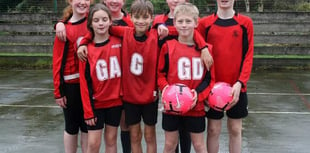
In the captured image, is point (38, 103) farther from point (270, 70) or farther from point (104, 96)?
point (270, 70)

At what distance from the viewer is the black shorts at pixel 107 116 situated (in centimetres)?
355

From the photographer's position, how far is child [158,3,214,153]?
336 centimetres

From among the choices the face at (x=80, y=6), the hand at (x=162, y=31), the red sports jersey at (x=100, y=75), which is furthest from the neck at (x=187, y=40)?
the face at (x=80, y=6)

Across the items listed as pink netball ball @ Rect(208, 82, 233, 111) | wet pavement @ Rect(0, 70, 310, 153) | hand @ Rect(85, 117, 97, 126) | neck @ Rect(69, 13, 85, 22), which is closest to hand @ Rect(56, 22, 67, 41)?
neck @ Rect(69, 13, 85, 22)

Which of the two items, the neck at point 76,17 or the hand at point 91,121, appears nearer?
the hand at point 91,121

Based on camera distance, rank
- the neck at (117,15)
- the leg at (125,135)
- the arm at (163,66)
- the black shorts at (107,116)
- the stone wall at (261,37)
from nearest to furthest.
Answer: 1. the arm at (163,66)
2. the black shorts at (107,116)
3. the neck at (117,15)
4. the leg at (125,135)
5. the stone wall at (261,37)

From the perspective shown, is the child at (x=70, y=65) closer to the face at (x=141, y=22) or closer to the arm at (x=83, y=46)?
the arm at (x=83, y=46)

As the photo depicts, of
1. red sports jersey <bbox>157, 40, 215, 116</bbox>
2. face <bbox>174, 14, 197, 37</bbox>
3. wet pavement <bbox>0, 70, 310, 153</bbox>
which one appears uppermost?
face <bbox>174, 14, 197, 37</bbox>

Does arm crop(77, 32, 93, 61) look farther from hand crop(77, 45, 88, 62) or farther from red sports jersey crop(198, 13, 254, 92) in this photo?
red sports jersey crop(198, 13, 254, 92)

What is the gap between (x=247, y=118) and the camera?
6.21 m

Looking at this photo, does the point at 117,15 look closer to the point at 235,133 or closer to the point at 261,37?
the point at 235,133

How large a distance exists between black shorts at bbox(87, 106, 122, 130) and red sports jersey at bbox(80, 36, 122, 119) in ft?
0.24

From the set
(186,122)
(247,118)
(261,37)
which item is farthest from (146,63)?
(261,37)

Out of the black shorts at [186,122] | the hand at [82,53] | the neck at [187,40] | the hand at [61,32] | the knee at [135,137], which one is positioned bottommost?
the knee at [135,137]
